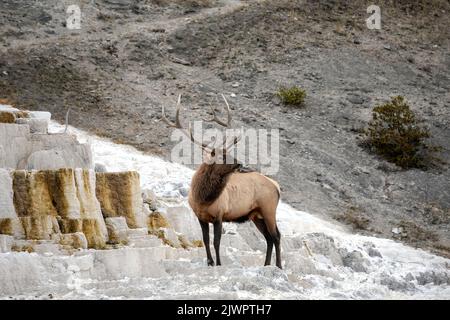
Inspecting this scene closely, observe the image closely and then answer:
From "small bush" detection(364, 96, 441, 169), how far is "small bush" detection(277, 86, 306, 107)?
102 inches

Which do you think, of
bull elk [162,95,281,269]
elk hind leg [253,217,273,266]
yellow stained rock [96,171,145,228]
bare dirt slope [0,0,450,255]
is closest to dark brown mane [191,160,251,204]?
bull elk [162,95,281,269]

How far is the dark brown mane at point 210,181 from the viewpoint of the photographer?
12117mm

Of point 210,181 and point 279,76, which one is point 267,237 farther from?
point 279,76

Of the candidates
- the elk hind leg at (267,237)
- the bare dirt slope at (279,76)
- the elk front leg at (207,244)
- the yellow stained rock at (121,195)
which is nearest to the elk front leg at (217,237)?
the elk front leg at (207,244)

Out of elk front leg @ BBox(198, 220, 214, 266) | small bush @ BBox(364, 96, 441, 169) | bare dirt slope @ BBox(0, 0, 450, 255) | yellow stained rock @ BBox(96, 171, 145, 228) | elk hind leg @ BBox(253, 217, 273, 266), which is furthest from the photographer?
small bush @ BBox(364, 96, 441, 169)

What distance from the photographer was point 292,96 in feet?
88.3

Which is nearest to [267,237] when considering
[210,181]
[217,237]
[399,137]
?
[217,237]

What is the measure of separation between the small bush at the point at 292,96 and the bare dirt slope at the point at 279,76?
15.0 inches

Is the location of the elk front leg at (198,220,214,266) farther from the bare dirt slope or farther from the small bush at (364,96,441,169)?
the small bush at (364,96,441,169)

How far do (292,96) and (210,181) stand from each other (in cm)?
1514

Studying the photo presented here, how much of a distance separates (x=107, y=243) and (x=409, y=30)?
85.3ft

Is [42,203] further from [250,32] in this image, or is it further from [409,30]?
[409,30]

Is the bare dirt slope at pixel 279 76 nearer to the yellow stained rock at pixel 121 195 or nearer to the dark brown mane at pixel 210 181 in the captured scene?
the yellow stained rock at pixel 121 195

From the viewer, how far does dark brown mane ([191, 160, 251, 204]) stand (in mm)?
12117
